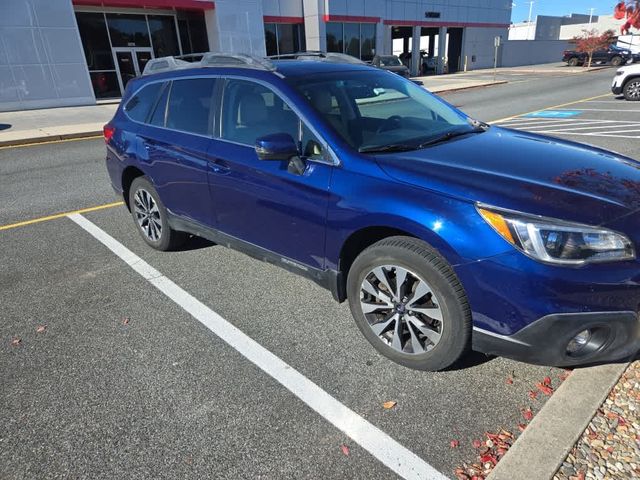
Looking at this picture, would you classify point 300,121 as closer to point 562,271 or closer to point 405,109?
point 405,109

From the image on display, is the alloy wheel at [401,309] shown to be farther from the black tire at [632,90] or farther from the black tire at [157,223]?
the black tire at [632,90]

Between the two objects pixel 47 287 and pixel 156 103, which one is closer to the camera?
pixel 47 287

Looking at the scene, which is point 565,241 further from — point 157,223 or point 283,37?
point 283,37

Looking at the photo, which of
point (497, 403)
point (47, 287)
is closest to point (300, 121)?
point (497, 403)

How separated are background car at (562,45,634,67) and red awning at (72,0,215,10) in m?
34.7

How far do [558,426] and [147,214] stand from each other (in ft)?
13.1

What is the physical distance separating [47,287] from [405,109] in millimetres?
3484

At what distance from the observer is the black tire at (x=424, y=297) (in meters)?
2.49

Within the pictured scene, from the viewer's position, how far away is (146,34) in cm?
2375

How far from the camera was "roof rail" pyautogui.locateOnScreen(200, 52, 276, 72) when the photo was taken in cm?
357

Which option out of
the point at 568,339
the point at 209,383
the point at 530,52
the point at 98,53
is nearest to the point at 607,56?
the point at 530,52

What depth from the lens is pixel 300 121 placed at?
10.3 feet

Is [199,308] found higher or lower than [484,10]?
lower

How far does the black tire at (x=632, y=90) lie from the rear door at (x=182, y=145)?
16.4 meters
